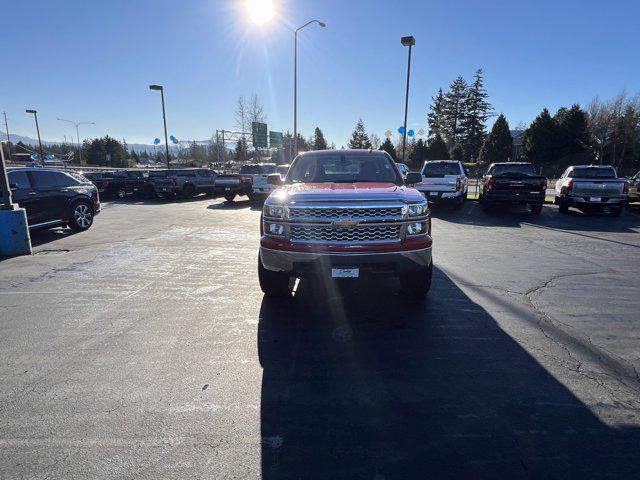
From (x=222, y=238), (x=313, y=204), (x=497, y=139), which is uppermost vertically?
(x=497, y=139)

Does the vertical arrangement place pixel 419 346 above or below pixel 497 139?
below

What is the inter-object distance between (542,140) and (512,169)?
125ft

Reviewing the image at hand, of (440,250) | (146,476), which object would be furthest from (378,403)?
(440,250)

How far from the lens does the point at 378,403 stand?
9.49 feet

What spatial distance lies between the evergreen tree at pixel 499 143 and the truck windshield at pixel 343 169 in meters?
53.5

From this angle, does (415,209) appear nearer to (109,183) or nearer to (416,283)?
(416,283)

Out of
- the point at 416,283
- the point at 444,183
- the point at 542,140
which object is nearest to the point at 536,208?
the point at 444,183

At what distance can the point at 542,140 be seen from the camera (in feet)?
151

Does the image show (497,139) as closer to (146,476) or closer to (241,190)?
(241,190)

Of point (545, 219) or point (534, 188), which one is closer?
point (545, 219)

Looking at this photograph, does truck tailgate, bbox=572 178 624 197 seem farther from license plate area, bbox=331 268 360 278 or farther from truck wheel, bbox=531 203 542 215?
license plate area, bbox=331 268 360 278

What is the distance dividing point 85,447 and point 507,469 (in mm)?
2637

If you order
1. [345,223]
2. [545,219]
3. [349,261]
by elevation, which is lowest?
[545,219]

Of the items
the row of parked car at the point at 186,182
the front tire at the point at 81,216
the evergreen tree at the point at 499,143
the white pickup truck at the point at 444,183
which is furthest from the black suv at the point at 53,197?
the evergreen tree at the point at 499,143
